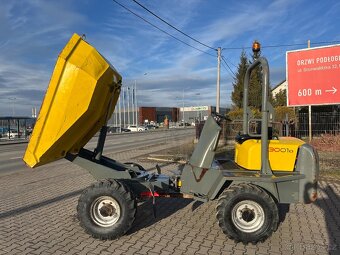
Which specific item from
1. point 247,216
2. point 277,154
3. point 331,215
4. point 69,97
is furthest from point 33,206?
point 331,215

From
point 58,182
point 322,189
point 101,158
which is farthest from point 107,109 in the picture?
point 322,189

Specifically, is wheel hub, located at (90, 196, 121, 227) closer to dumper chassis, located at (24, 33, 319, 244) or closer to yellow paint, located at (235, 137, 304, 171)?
dumper chassis, located at (24, 33, 319, 244)

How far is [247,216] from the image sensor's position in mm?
4742

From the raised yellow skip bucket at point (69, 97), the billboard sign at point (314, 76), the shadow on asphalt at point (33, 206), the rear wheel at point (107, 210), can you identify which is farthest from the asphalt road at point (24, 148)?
the billboard sign at point (314, 76)

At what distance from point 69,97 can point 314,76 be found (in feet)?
51.2

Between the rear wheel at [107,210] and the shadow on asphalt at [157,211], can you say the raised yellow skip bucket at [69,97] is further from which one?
the shadow on asphalt at [157,211]

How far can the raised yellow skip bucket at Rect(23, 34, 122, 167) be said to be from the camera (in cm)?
479

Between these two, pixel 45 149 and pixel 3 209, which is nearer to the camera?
pixel 45 149

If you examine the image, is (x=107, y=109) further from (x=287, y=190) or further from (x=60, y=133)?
(x=287, y=190)

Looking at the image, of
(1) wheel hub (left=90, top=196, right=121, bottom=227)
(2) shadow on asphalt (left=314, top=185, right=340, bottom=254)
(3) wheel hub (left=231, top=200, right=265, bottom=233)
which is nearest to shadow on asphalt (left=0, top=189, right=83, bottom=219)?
(1) wheel hub (left=90, top=196, right=121, bottom=227)

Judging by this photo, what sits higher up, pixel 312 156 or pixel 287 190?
pixel 312 156

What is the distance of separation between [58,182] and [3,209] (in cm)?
284

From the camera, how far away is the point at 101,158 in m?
5.84

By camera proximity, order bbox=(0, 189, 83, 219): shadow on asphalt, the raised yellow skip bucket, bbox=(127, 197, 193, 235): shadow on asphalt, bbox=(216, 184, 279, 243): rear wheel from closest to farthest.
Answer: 1. bbox=(216, 184, 279, 243): rear wheel
2. the raised yellow skip bucket
3. bbox=(127, 197, 193, 235): shadow on asphalt
4. bbox=(0, 189, 83, 219): shadow on asphalt
